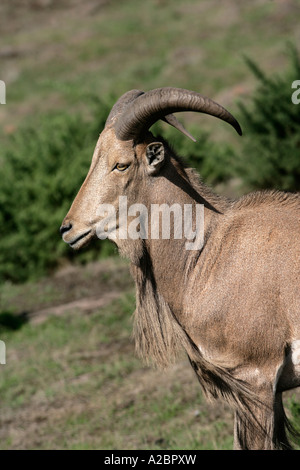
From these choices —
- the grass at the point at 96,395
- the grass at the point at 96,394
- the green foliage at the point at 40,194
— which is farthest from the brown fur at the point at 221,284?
the green foliage at the point at 40,194

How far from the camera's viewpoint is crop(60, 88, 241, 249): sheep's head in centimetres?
478

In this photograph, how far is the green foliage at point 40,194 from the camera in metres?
13.4

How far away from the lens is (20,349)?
975 centimetres

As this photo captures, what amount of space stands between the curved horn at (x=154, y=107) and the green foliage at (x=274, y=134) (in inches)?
313

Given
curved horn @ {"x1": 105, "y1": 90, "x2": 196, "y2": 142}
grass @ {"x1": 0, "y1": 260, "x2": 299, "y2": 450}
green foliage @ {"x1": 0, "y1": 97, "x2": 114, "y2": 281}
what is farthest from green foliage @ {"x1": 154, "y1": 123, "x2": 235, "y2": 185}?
curved horn @ {"x1": 105, "y1": 90, "x2": 196, "y2": 142}

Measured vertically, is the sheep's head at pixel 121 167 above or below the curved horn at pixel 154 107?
below

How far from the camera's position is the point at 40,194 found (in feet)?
44.8

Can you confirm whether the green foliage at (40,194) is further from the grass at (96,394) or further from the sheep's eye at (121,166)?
the sheep's eye at (121,166)

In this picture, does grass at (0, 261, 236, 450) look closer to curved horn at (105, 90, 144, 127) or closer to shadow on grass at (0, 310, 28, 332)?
shadow on grass at (0, 310, 28, 332)

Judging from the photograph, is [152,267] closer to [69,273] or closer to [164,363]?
[164,363]

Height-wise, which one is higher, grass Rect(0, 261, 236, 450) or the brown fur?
the brown fur

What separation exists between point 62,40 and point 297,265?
33.0m

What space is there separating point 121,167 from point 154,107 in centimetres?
51
